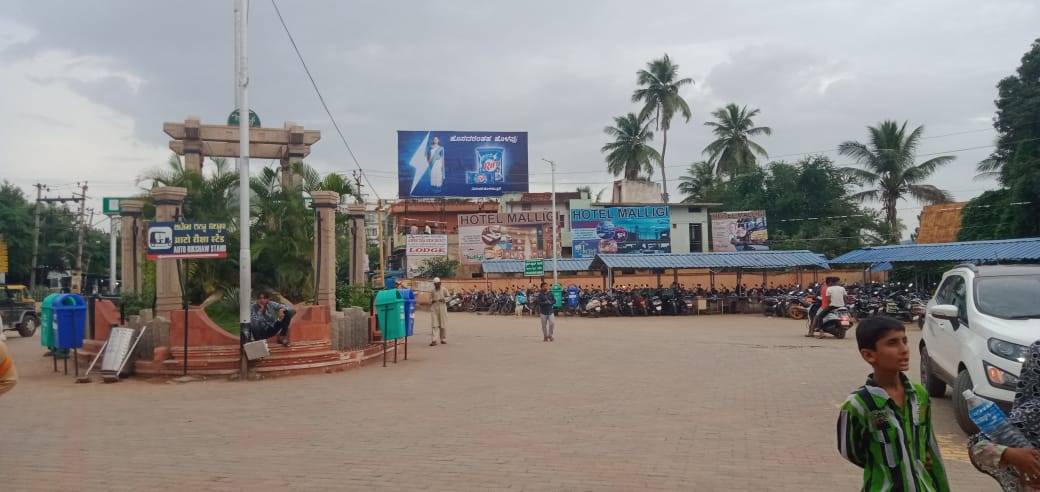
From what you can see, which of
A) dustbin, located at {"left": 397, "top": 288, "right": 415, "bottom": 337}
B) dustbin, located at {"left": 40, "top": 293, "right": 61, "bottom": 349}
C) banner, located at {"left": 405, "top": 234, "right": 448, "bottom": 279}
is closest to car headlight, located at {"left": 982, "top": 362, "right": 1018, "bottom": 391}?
dustbin, located at {"left": 397, "top": 288, "right": 415, "bottom": 337}

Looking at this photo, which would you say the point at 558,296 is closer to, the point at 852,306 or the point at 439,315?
the point at 852,306

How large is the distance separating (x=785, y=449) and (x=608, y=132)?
5228cm

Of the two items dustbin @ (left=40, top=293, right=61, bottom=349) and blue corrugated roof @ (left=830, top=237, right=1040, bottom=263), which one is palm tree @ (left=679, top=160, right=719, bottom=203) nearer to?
→ blue corrugated roof @ (left=830, top=237, right=1040, bottom=263)

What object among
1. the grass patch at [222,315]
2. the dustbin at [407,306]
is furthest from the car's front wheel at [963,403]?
the grass patch at [222,315]

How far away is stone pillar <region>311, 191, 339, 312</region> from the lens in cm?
1519

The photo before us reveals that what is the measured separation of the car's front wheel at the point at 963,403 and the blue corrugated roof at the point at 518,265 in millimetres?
35272

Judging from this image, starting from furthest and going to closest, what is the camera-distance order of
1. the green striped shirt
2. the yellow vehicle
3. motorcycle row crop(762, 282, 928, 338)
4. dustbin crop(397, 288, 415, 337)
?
the yellow vehicle, motorcycle row crop(762, 282, 928, 338), dustbin crop(397, 288, 415, 337), the green striped shirt

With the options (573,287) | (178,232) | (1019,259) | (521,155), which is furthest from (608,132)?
(178,232)

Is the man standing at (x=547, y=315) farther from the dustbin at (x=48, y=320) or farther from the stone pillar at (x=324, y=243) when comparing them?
the dustbin at (x=48, y=320)

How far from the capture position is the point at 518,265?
148 ft

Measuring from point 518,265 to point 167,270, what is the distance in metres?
31.7

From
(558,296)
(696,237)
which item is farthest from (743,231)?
(558,296)

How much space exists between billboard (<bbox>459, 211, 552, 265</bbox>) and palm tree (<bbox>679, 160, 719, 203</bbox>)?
1713cm

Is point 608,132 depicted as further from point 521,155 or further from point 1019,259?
point 1019,259
